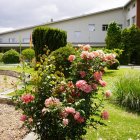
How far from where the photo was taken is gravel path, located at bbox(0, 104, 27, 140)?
7.25 metres

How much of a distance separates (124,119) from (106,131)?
1.42 m

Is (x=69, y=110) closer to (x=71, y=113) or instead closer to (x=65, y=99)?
(x=71, y=113)

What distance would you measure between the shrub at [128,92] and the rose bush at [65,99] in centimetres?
433

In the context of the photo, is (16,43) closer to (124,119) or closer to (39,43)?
(39,43)

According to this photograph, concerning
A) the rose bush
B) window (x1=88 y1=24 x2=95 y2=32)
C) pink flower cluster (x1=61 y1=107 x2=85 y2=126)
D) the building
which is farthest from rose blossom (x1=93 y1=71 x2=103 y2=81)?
window (x1=88 y1=24 x2=95 y2=32)

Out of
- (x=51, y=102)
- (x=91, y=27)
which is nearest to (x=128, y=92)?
(x=51, y=102)

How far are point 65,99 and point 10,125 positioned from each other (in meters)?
2.82

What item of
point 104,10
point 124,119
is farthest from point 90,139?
point 104,10

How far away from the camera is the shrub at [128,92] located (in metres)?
10.2

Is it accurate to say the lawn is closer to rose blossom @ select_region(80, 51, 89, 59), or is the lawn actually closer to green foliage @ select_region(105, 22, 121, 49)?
rose blossom @ select_region(80, 51, 89, 59)

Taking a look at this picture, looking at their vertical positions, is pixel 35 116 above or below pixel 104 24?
below

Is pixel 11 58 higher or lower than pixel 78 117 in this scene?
lower

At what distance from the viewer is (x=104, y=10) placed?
165 feet

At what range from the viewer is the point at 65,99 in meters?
5.65
